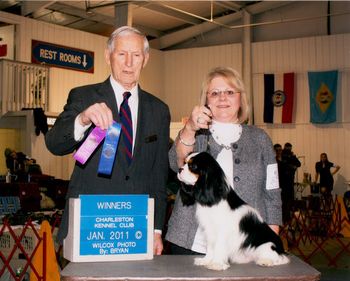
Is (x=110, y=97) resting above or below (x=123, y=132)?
above

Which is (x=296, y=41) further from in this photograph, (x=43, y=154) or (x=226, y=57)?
(x=43, y=154)

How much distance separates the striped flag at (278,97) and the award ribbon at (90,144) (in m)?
14.0

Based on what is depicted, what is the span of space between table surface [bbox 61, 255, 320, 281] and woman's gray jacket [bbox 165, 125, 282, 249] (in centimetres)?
27

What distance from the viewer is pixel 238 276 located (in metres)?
1.58

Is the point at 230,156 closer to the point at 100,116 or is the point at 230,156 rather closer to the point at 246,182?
the point at 246,182

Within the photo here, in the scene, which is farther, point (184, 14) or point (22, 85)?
point (184, 14)

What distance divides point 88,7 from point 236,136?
513 inches

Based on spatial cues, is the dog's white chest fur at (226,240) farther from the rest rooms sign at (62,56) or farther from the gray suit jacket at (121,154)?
the rest rooms sign at (62,56)

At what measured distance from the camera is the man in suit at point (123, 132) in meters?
1.92

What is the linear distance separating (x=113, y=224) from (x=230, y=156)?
0.55 metres

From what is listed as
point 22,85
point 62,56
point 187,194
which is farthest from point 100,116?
point 62,56

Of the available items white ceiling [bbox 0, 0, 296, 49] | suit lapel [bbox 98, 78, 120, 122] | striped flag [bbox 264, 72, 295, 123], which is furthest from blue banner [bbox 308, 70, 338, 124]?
suit lapel [bbox 98, 78, 120, 122]

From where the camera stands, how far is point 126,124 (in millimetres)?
1979

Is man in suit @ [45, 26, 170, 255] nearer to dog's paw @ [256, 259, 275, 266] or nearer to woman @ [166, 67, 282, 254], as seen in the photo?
woman @ [166, 67, 282, 254]
